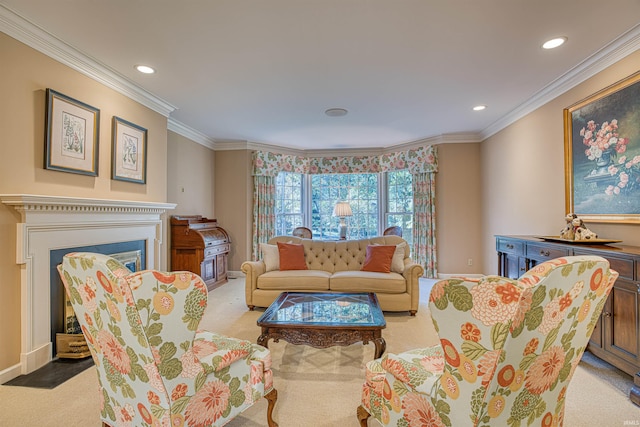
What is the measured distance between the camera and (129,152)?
135 inches

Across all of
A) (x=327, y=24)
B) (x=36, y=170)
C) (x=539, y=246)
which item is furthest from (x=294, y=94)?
(x=539, y=246)

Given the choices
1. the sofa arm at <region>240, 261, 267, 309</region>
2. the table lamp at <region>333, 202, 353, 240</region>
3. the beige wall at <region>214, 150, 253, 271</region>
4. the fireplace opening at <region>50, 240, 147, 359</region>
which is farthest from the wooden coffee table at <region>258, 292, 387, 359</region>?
the beige wall at <region>214, 150, 253, 271</region>

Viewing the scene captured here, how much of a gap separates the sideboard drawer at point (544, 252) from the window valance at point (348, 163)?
9.16 feet

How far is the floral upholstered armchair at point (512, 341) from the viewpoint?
101cm

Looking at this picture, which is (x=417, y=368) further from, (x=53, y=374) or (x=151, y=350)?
(x=53, y=374)

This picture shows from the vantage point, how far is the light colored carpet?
1814 mm

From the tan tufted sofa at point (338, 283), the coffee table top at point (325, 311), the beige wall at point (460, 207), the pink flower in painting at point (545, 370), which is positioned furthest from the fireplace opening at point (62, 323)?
the beige wall at point (460, 207)

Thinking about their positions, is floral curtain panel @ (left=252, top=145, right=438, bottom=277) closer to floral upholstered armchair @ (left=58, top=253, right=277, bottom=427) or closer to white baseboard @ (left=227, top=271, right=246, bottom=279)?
white baseboard @ (left=227, top=271, right=246, bottom=279)

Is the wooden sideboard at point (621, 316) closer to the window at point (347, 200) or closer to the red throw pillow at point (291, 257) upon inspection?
the red throw pillow at point (291, 257)

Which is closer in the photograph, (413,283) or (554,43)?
(554,43)

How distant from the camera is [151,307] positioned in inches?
45.9

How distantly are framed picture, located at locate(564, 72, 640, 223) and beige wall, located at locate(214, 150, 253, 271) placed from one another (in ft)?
15.8

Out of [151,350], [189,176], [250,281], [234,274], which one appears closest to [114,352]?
[151,350]

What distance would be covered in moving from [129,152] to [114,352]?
272 centimetres
